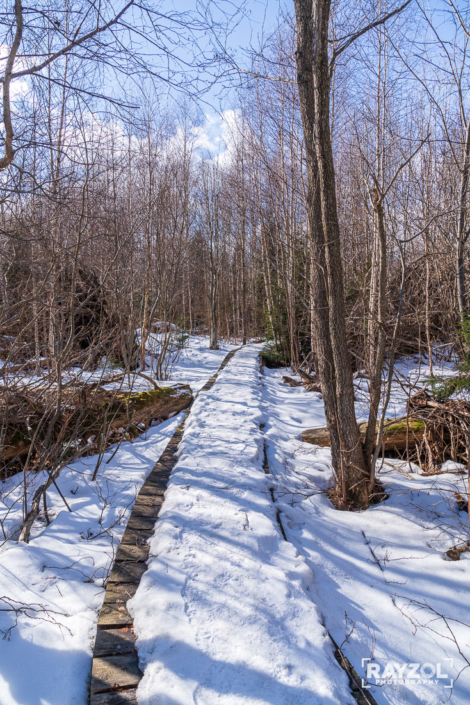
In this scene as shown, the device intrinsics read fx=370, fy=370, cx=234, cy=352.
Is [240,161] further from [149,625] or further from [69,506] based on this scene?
[149,625]

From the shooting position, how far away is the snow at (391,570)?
2.07m

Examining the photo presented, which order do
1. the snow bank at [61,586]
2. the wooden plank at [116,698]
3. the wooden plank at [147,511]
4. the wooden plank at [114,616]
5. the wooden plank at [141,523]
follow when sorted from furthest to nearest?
1. the wooden plank at [147,511]
2. the wooden plank at [141,523]
3. the wooden plank at [114,616]
4. the snow bank at [61,586]
5. the wooden plank at [116,698]

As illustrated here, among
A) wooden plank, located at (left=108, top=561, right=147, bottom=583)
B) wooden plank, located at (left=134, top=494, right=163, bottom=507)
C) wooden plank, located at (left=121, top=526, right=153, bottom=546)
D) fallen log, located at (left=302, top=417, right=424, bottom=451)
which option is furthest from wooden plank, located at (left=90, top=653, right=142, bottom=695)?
fallen log, located at (left=302, top=417, right=424, bottom=451)

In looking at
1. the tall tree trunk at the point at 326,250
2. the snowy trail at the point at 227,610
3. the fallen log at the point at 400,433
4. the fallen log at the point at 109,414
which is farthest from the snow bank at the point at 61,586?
the fallen log at the point at 400,433

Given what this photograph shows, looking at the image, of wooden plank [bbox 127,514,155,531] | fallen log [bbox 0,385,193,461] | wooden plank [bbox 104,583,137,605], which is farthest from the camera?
fallen log [bbox 0,385,193,461]

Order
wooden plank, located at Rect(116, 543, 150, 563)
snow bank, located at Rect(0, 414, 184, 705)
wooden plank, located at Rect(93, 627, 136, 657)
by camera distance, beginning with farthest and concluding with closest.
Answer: wooden plank, located at Rect(116, 543, 150, 563) < wooden plank, located at Rect(93, 627, 136, 657) < snow bank, located at Rect(0, 414, 184, 705)

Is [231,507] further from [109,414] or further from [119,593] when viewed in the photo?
[109,414]

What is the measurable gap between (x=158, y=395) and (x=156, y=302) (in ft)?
12.2

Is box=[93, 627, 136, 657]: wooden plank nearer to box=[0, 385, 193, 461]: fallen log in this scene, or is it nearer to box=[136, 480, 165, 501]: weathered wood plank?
box=[136, 480, 165, 501]: weathered wood plank

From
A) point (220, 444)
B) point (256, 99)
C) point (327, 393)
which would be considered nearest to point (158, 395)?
point (220, 444)

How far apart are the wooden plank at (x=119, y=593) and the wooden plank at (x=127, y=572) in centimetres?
4

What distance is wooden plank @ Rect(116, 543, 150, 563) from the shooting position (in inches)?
102

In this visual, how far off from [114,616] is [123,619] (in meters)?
0.06

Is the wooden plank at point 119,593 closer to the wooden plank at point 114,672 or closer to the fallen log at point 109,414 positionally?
the wooden plank at point 114,672
